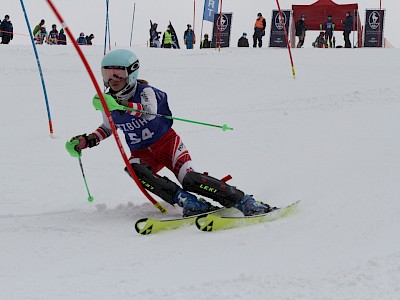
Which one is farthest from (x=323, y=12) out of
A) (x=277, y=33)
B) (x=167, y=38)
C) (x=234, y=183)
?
(x=234, y=183)

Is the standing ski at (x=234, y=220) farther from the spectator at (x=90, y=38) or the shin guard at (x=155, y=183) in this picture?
the spectator at (x=90, y=38)

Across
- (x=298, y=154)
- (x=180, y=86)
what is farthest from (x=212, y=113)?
(x=298, y=154)

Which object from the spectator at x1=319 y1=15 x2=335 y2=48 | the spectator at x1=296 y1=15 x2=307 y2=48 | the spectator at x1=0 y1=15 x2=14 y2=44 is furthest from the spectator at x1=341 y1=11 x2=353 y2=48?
the spectator at x1=0 y1=15 x2=14 y2=44

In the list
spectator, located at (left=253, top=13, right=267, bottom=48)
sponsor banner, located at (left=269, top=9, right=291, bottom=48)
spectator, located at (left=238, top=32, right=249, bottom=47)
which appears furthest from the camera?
sponsor banner, located at (left=269, top=9, right=291, bottom=48)

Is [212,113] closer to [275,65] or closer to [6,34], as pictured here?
[275,65]

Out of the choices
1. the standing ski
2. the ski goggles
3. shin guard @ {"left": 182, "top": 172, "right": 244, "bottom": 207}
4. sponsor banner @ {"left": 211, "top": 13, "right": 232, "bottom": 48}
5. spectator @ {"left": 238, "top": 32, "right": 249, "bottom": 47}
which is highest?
sponsor banner @ {"left": 211, "top": 13, "right": 232, "bottom": 48}

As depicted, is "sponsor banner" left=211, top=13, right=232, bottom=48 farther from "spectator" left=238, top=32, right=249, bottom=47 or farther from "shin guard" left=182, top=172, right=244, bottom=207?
"shin guard" left=182, top=172, right=244, bottom=207

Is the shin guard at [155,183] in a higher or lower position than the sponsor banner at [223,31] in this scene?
lower

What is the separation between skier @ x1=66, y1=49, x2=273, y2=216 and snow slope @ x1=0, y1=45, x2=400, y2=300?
397 mm

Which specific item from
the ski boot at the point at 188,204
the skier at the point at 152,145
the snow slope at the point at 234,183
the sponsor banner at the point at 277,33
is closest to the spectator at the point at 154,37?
the sponsor banner at the point at 277,33

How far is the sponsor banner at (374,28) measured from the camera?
22891 millimetres

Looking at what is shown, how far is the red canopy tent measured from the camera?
75.4ft

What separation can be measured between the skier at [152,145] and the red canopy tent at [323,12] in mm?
18781

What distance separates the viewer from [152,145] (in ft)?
17.1
